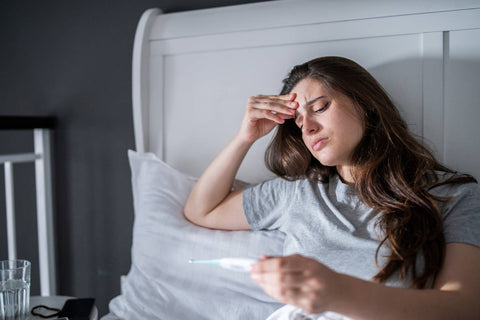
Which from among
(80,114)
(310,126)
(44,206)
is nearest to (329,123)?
(310,126)

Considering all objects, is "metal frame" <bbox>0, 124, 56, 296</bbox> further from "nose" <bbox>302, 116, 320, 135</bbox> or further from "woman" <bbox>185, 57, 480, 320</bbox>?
"nose" <bbox>302, 116, 320, 135</bbox>

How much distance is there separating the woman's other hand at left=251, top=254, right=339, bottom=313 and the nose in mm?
406

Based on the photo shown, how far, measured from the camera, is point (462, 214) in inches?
34.6

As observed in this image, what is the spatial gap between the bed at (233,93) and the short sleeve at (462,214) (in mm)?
237

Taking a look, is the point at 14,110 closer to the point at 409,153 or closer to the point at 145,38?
the point at 145,38

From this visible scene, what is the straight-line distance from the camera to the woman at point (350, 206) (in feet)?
2.34

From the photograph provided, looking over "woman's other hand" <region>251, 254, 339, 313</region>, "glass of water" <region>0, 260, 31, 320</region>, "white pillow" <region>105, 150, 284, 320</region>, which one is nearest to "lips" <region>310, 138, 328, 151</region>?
"white pillow" <region>105, 150, 284, 320</region>

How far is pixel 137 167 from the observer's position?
142 centimetres

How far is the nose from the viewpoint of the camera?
998mm

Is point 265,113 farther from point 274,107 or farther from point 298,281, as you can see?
point 298,281

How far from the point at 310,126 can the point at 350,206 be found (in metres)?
0.23

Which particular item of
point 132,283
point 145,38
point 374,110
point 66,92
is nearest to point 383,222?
point 374,110

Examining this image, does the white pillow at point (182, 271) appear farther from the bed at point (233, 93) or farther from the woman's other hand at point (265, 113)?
the woman's other hand at point (265, 113)

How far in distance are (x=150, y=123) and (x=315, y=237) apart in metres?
0.75
